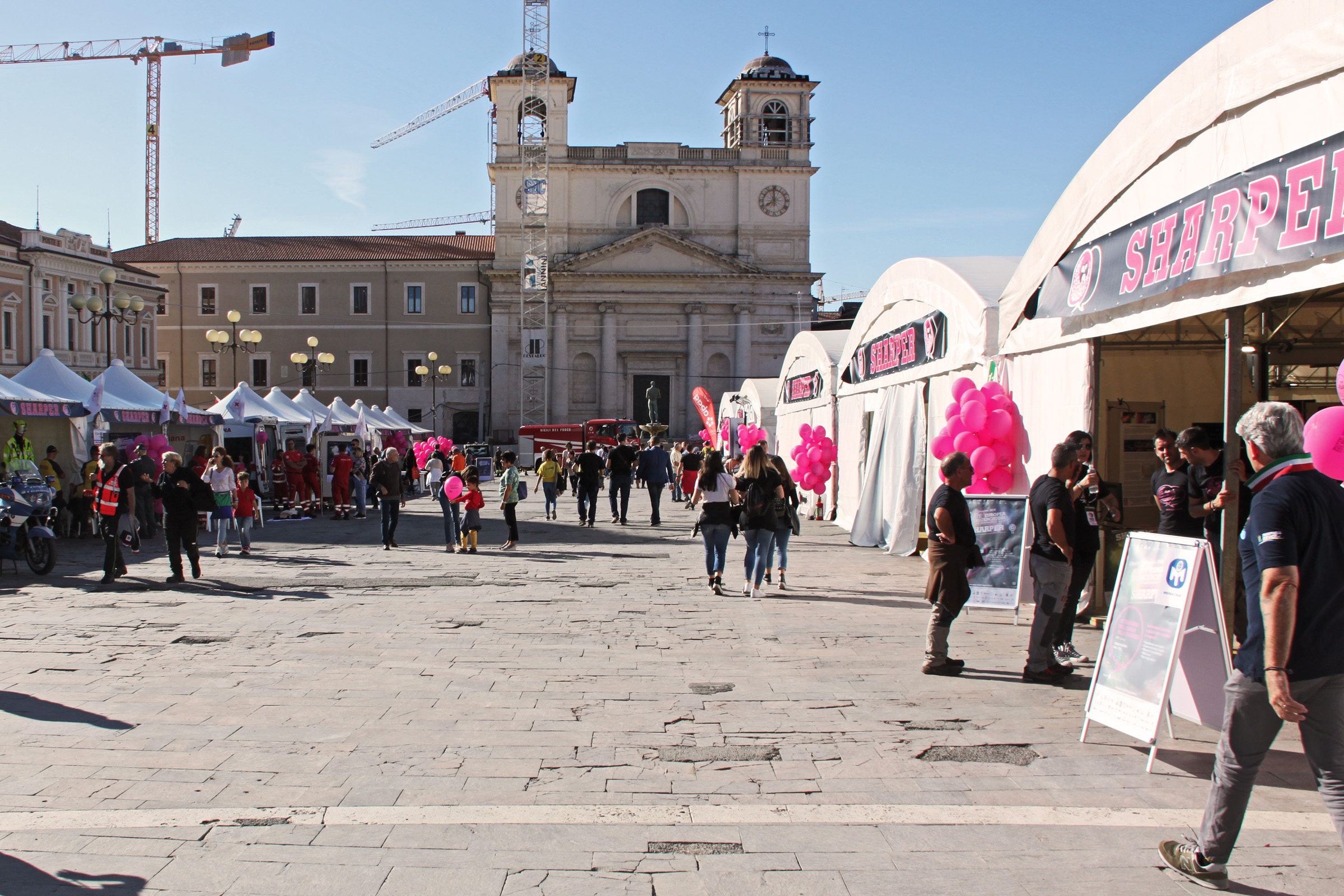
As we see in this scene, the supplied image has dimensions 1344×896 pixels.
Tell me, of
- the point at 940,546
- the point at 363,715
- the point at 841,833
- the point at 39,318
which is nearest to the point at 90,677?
the point at 363,715

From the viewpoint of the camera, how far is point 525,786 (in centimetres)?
485

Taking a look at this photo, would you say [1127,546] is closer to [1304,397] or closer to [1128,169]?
[1128,169]

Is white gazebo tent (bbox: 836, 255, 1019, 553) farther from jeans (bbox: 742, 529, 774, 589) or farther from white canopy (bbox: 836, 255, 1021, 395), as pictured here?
jeans (bbox: 742, 529, 774, 589)

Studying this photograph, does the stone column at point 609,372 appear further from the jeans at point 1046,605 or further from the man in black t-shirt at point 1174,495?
the jeans at point 1046,605

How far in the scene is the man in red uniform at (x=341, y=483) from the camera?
20891mm

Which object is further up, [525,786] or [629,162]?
[629,162]

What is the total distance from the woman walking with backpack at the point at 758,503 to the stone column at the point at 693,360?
47.1 m

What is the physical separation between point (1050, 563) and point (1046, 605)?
291 millimetres

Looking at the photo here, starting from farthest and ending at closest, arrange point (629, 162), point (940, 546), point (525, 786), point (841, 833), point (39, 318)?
point (629, 162) → point (39, 318) → point (940, 546) → point (525, 786) → point (841, 833)

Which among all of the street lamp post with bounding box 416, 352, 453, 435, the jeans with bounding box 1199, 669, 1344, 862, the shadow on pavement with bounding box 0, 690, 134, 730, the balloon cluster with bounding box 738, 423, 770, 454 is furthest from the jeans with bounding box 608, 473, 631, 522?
the street lamp post with bounding box 416, 352, 453, 435

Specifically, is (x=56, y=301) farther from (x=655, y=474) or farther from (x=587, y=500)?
(x=655, y=474)

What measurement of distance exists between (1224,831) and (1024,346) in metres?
6.56

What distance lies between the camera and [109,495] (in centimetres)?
1166

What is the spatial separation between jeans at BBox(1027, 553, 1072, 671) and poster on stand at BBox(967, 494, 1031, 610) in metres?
1.84
